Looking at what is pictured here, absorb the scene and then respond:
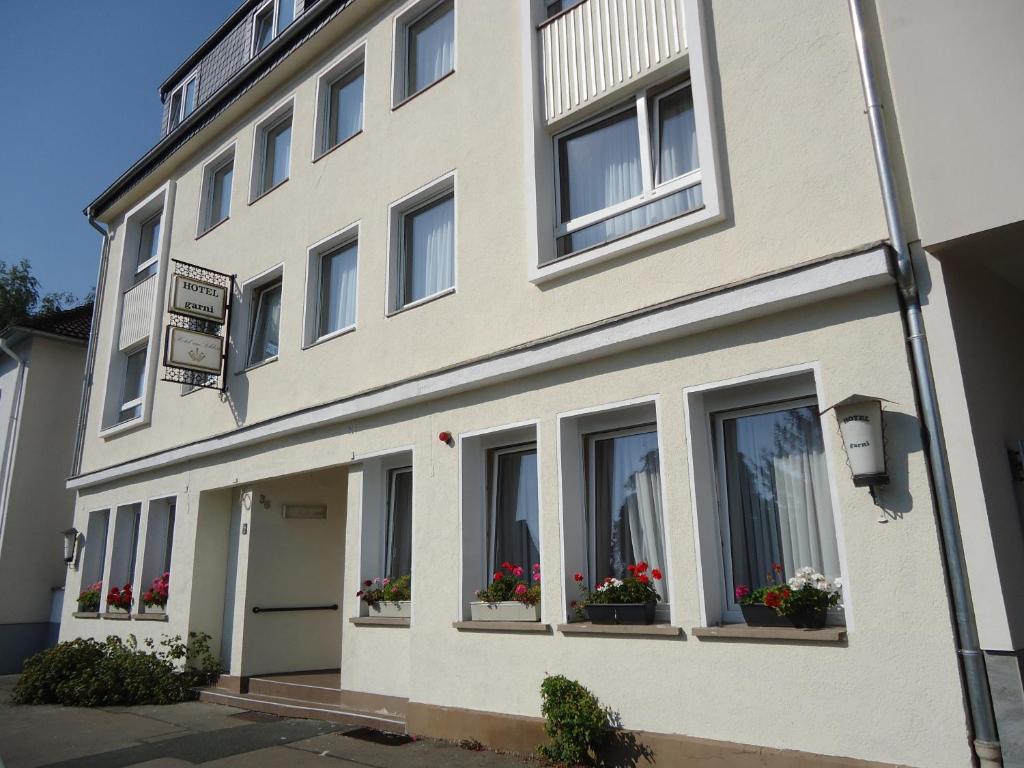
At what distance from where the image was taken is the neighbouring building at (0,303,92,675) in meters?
16.1

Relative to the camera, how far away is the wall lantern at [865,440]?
5.07 meters

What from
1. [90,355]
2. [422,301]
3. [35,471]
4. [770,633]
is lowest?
[770,633]

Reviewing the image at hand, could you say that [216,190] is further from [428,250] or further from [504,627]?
[504,627]

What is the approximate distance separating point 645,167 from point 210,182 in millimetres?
9683

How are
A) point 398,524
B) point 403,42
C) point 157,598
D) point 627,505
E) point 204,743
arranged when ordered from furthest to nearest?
point 157,598 → point 403,42 → point 398,524 → point 204,743 → point 627,505

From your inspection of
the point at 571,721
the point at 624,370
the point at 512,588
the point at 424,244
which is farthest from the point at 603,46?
the point at 571,721

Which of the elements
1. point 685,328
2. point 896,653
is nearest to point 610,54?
point 685,328

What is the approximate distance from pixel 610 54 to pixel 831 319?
3590mm

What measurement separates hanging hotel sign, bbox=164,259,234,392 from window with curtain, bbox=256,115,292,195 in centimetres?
168

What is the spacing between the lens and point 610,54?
7660mm

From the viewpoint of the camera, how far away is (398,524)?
31.2ft

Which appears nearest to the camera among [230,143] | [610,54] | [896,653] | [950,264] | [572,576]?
[896,653]

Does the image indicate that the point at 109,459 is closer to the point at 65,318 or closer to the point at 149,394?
the point at 149,394

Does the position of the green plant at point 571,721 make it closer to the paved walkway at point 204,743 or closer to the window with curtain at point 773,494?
the paved walkway at point 204,743
